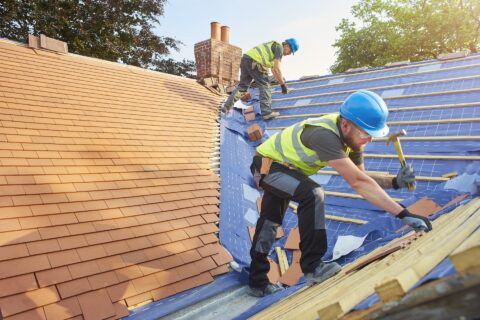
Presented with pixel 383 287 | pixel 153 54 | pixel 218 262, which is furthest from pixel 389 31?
pixel 383 287

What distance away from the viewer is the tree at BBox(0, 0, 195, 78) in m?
12.7

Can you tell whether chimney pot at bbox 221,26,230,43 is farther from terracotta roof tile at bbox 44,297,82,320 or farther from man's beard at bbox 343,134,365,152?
terracotta roof tile at bbox 44,297,82,320

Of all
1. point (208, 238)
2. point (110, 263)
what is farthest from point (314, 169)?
point (110, 263)

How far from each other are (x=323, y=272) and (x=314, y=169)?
72 centimetres

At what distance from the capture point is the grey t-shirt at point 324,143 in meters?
2.14

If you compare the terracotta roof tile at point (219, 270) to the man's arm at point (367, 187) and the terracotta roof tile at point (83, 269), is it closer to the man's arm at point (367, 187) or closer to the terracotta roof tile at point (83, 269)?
the terracotta roof tile at point (83, 269)

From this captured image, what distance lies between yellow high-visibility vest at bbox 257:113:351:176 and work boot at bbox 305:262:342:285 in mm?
Answer: 670

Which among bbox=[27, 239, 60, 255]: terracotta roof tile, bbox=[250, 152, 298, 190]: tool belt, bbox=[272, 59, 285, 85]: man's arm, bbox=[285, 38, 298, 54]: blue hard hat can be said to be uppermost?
bbox=[285, 38, 298, 54]: blue hard hat

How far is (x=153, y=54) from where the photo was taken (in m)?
16.5

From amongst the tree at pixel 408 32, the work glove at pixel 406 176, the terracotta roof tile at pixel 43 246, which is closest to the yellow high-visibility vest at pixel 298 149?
the work glove at pixel 406 176

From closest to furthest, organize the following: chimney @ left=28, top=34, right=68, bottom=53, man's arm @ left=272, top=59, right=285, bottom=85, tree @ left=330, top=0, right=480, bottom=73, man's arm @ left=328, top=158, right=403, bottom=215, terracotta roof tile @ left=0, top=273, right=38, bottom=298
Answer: man's arm @ left=328, top=158, right=403, bottom=215, terracotta roof tile @ left=0, top=273, right=38, bottom=298, chimney @ left=28, top=34, right=68, bottom=53, man's arm @ left=272, top=59, right=285, bottom=85, tree @ left=330, top=0, right=480, bottom=73

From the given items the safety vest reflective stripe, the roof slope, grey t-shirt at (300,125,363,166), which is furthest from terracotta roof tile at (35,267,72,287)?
the safety vest reflective stripe

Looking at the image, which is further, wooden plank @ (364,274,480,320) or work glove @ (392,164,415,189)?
work glove @ (392,164,415,189)

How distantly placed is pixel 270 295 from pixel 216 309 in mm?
446
